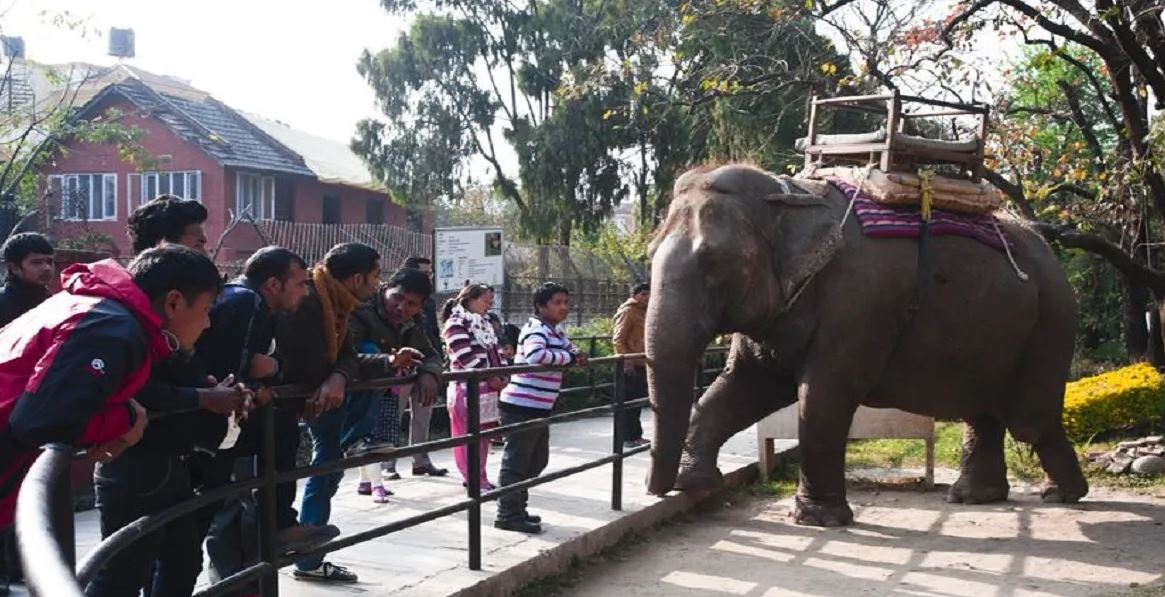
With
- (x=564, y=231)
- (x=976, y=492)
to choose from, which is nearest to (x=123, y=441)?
(x=976, y=492)

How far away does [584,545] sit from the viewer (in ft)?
22.2

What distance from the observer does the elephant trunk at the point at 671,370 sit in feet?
23.1

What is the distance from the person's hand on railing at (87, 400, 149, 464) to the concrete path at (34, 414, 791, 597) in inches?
91.4

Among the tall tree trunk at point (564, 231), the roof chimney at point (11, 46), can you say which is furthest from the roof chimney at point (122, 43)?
the roof chimney at point (11, 46)

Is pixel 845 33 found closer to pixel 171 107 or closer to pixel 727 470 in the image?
pixel 727 470

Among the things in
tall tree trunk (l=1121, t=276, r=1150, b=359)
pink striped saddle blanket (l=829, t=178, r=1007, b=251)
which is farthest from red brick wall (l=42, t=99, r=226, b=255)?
pink striped saddle blanket (l=829, t=178, r=1007, b=251)

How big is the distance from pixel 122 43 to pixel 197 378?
42.7 metres

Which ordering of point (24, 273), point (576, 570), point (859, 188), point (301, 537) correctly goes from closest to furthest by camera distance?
point (301, 537)
point (24, 273)
point (576, 570)
point (859, 188)

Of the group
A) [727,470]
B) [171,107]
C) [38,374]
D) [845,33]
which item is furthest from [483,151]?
[38,374]

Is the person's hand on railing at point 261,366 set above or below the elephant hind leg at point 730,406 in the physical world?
above

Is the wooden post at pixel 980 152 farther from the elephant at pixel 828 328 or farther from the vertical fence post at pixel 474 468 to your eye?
the vertical fence post at pixel 474 468

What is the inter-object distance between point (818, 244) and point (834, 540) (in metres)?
1.75

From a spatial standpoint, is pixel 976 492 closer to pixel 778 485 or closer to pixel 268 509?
pixel 778 485

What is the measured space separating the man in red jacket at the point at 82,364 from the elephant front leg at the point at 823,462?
16.3ft
